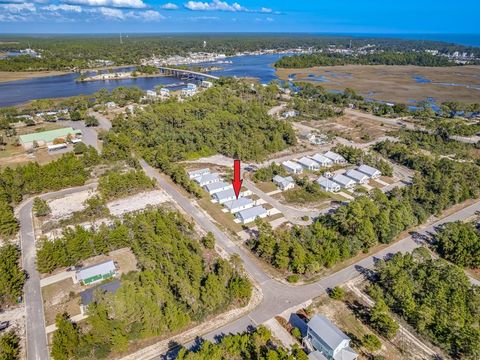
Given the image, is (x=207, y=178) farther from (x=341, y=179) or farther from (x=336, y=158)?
(x=336, y=158)

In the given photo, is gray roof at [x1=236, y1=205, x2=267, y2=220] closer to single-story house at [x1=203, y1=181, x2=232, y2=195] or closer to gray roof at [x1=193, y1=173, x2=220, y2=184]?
single-story house at [x1=203, y1=181, x2=232, y2=195]

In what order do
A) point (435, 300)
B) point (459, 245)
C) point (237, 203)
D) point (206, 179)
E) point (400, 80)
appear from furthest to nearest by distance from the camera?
point (400, 80) → point (206, 179) → point (237, 203) → point (459, 245) → point (435, 300)

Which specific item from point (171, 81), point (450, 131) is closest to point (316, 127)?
point (450, 131)

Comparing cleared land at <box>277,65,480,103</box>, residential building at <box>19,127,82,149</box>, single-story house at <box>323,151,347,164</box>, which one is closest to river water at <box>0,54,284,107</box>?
cleared land at <box>277,65,480,103</box>

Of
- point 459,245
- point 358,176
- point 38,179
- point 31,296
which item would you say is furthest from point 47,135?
point 459,245

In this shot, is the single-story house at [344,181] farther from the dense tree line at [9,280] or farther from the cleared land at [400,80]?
the cleared land at [400,80]

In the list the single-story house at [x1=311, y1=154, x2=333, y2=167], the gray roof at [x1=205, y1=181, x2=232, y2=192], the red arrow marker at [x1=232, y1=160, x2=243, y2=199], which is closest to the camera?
the red arrow marker at [x1=232, y1=160, x2=243, y2=199]

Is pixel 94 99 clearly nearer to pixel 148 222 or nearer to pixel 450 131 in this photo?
pixel 148 222
